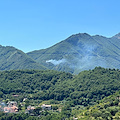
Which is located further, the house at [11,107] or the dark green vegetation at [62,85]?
the dark green vegetation at [62,85]

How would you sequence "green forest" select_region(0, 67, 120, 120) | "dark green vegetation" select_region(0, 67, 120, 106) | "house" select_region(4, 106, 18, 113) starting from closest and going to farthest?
"house" select_region(4, 106, 18, 113) → "green forest" select_region(0, 67, 120, 120) → "dark green vegetation" select_region(0, 67, 120, 106)

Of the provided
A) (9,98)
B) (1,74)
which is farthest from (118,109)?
(1,74)

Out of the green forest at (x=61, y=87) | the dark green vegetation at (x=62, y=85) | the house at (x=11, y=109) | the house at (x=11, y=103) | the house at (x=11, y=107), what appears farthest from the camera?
the dark green vegetation at (x=62, y=85)

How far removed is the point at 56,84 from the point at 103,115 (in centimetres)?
7462

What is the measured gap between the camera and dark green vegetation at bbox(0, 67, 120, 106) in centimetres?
11194

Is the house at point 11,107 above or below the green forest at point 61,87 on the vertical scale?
below

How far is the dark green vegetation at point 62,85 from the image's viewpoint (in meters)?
112

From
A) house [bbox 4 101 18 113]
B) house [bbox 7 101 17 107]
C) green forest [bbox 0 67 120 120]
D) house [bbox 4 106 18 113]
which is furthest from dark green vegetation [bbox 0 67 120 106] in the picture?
house [bbox 4 106 18 113]

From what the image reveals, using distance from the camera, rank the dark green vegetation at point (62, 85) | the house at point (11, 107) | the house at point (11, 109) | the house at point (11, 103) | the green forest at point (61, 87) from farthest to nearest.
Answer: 1. the dark green vegetation at point (62, 85)
2. the green forest at point (61, 87)
3. the house at point (11, 103)
4. the house at point (11, 107)
5. the house at point (11, 109)

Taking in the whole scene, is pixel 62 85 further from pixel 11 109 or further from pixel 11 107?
pixel 11 109

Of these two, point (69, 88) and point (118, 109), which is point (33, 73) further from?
point (118, 109)

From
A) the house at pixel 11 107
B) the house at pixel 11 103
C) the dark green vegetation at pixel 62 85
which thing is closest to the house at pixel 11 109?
the house at pixel 11 107

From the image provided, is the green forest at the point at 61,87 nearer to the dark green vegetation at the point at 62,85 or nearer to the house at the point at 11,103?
the dark green vegetation at the point at 62,85

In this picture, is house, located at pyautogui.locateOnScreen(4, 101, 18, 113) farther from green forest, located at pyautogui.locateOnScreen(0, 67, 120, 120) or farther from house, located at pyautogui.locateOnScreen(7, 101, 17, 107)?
green forest, located at pyautogui.locateOnScreen(0, 67, 120, 120)
